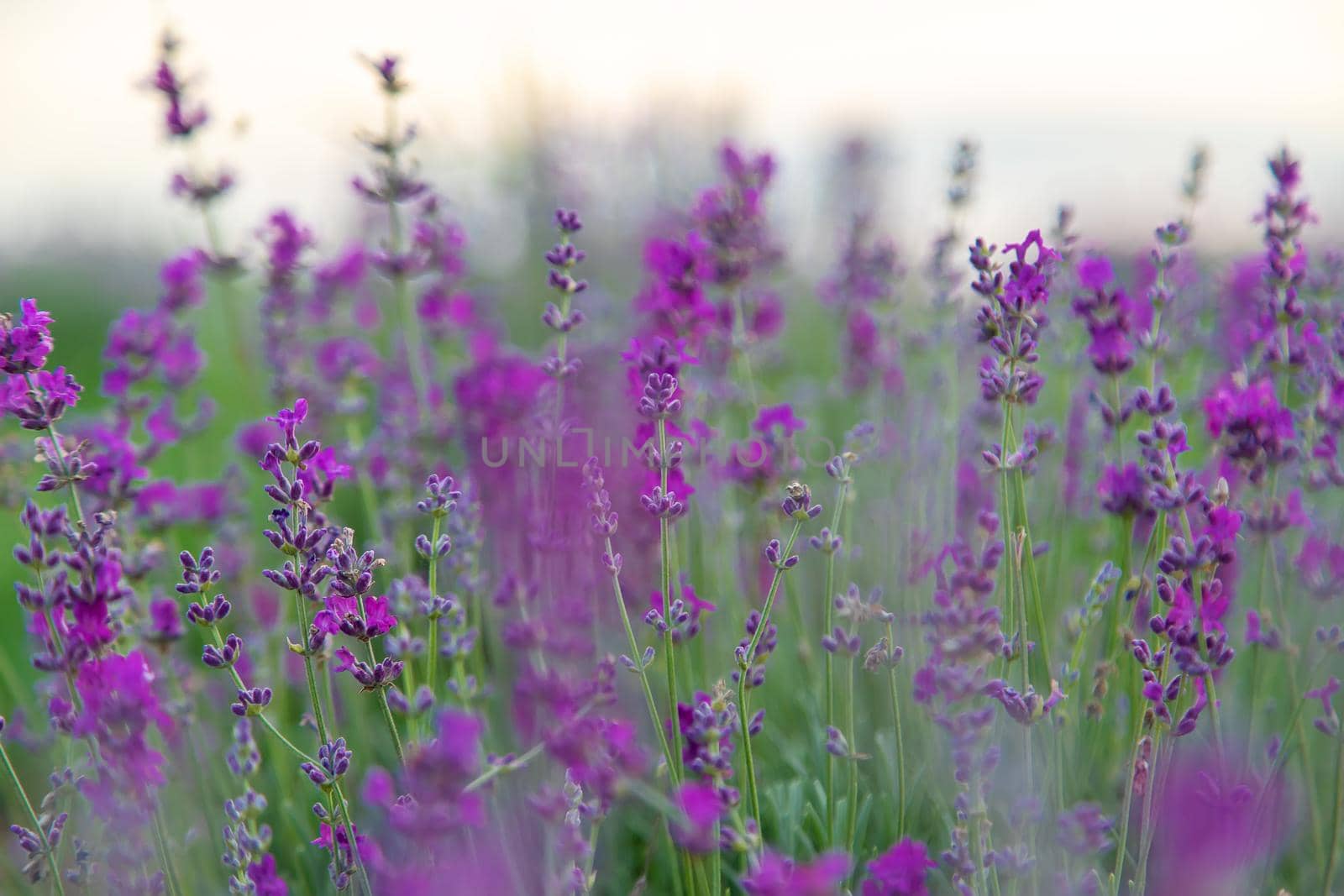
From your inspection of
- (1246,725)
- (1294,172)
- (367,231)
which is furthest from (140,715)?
(367,231)

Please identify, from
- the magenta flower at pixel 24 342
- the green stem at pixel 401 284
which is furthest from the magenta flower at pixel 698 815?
the green stem at pixel 401 284

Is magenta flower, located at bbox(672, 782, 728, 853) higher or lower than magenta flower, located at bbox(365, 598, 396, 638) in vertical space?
lower

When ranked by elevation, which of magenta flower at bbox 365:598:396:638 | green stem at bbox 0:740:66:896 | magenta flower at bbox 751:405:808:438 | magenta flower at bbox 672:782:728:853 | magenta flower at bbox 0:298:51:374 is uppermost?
magenta flower at bbox 0:298:51:374

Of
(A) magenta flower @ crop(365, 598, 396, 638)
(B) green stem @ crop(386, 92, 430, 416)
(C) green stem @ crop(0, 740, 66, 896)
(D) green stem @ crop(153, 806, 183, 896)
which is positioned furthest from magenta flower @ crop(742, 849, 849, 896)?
(B) green stem @ crop(386, 92, 430, 416)

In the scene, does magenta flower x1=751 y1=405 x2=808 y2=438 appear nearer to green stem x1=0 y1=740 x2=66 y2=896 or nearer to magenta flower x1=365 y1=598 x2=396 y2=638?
magenta flower x1=365 y1=598 x2=396 y2=638

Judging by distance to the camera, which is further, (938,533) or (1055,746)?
(938,533)

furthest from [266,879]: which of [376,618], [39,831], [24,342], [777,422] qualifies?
[777,422]

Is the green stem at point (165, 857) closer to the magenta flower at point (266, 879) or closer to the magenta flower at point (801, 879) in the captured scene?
the magenta flower at point (266, 879)

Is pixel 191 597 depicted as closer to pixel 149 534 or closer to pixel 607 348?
pixel 149 534

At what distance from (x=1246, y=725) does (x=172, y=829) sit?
7.85ft

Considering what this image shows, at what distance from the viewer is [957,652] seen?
4.56ft

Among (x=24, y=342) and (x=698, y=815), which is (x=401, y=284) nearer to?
(x=24, y=342)

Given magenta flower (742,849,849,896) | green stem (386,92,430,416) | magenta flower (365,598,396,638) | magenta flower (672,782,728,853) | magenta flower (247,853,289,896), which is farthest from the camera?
green stem (386,92,430,416)

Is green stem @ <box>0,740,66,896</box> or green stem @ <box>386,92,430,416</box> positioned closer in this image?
green stem @ <box>0,740,66,896</box>
